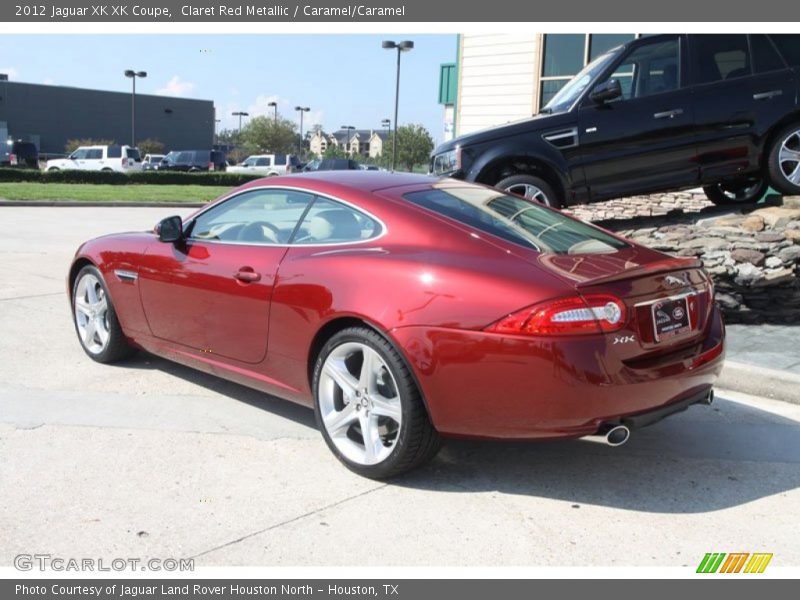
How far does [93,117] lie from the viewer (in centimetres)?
7125

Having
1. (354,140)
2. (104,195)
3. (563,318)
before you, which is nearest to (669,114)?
(563,318)

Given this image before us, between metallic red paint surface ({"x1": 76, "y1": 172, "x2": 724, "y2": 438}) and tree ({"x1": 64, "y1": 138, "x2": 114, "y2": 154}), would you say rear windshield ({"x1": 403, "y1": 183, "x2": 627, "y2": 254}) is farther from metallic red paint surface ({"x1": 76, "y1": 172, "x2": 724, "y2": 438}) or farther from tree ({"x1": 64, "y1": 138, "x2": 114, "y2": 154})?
tree ({"x1": 64, "y1": 138, "x2": 114, "y2": 154})

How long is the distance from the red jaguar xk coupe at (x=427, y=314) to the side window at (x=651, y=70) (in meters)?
3.93

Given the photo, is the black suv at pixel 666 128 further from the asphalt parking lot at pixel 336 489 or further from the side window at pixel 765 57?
the asphalt parking lot at pixel 336 489

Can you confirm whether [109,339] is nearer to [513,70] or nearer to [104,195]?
[513,70]

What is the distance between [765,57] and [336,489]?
21.6ft

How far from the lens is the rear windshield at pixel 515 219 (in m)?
3.96

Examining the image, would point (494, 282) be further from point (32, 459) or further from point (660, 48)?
point (660, 48)

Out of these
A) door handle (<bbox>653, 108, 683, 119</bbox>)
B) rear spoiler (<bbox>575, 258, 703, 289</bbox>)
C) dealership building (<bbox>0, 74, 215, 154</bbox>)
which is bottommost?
rear spoiler (<bbox>575, 258, 703, 289</bbox>)

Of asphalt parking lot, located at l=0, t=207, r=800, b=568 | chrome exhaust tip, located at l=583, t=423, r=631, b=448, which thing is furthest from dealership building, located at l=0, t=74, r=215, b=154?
chrome exhaust tip, located at l=583, t=423, r=631, b=448

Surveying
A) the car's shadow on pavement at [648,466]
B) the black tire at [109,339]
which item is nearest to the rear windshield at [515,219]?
the car's shadow on pavement at [648,466]

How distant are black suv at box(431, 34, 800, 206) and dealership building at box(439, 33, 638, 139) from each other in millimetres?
5767

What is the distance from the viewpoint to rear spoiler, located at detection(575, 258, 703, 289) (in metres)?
3.48
